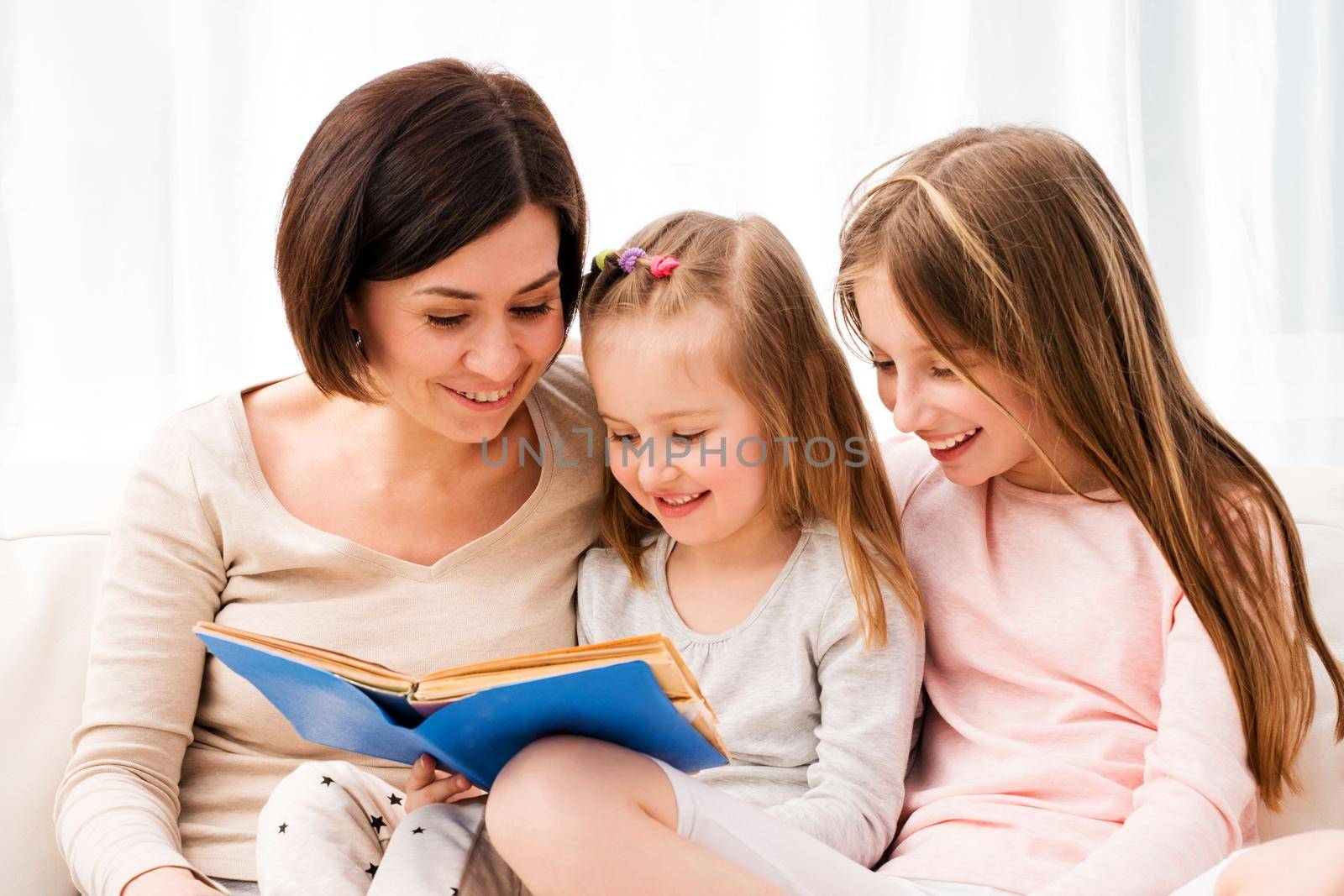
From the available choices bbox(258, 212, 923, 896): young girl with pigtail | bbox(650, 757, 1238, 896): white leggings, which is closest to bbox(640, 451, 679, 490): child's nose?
bbox(258, 212, 923, 896): young girl with pigtail

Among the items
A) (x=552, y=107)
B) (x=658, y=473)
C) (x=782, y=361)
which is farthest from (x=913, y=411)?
(x=552, y=107)

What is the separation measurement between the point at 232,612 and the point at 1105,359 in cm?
99

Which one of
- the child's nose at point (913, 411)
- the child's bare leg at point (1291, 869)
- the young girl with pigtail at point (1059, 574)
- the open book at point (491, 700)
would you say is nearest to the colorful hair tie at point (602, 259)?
the young girl with pigtail at point (1059, 574)

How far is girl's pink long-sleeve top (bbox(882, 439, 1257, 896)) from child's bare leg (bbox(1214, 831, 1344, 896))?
130 mm

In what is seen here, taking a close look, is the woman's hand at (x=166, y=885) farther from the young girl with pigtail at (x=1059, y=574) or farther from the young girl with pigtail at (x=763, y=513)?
the young girl with pigtail at (x=1059, y=574)

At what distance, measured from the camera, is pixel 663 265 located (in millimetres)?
1372

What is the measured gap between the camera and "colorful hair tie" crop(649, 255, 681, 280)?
1.37m

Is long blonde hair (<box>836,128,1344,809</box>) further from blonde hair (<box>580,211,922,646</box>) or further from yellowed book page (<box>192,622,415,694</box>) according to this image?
yellowed book page (<box>192,622,415,694</box>)

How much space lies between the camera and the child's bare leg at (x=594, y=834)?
1.04m

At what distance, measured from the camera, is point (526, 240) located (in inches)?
51.2

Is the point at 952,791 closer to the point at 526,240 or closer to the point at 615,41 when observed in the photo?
the point at 526,240

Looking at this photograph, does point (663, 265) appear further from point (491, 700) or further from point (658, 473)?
point (491, 700)

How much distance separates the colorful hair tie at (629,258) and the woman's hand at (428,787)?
575mm

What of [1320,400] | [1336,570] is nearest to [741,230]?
[1336,570]
